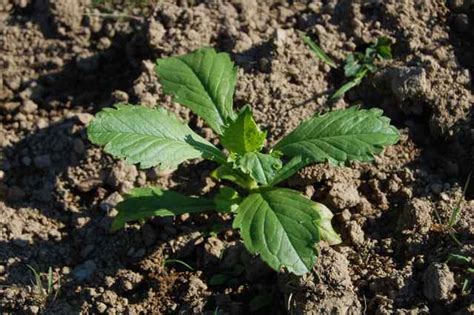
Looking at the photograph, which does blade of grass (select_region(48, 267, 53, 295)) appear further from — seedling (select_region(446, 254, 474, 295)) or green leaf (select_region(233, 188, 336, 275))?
seedling (select_region(446, 254, 474, 295))

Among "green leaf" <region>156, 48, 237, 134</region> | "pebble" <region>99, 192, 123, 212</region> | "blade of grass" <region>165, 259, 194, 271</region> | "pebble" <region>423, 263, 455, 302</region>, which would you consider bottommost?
"blade of grass" <region>165, 259, 194, 271</region>

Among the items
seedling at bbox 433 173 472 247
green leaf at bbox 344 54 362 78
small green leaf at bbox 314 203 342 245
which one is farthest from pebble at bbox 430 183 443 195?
green leaf at bbox 344 54 362 78

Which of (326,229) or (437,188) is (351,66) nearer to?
(437,188)

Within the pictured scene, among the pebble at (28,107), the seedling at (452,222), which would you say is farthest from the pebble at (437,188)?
the pebble at (28,107)

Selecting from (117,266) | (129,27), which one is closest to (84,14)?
(129,27)

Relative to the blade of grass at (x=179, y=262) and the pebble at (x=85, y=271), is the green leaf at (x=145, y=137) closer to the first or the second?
the blade of grass at (x=179, y=262)

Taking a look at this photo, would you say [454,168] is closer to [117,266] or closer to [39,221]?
[117,266]

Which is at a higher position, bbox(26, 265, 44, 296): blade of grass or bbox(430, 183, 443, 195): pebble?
bbox(430, 183, 443, 195): pebble
